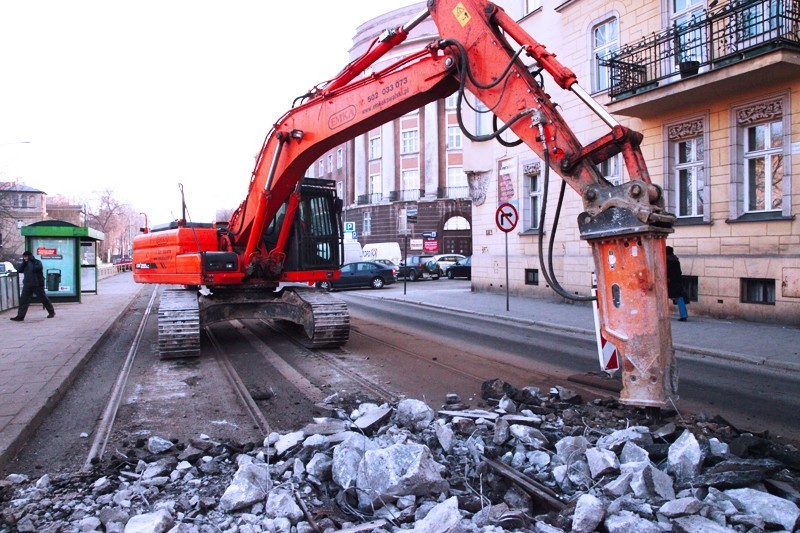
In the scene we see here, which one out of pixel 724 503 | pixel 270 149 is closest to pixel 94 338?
pixel 270 149

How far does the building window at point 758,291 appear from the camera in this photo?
39.0 ft

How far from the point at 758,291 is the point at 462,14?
31.2ft

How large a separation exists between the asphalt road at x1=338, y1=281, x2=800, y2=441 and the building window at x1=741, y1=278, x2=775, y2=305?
4.10 m

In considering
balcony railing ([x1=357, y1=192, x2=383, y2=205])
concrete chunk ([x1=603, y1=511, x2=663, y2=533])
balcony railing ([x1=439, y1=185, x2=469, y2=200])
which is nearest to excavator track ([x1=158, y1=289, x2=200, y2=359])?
concrete chunk ([x1=603, y1=511, x2=663, y2=533])

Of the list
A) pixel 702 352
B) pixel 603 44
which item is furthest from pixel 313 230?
pixel 603 44

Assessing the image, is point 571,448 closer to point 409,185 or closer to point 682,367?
point 682,367

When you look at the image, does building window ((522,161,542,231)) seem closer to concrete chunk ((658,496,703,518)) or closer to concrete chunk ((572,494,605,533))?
concrete chunk ((658,496,703,518))

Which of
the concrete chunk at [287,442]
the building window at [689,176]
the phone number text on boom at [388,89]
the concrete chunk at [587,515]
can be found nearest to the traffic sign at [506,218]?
the building window at [689,176]

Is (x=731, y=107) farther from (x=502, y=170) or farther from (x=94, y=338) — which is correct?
(x=94, y=338)

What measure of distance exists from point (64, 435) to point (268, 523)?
308cm

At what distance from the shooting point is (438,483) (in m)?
3.69

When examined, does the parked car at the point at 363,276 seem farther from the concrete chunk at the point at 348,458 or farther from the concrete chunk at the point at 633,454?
the concrete chunk at the point at 633,454

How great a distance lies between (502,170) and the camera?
21.0m

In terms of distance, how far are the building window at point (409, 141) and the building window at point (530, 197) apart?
3346 cm
